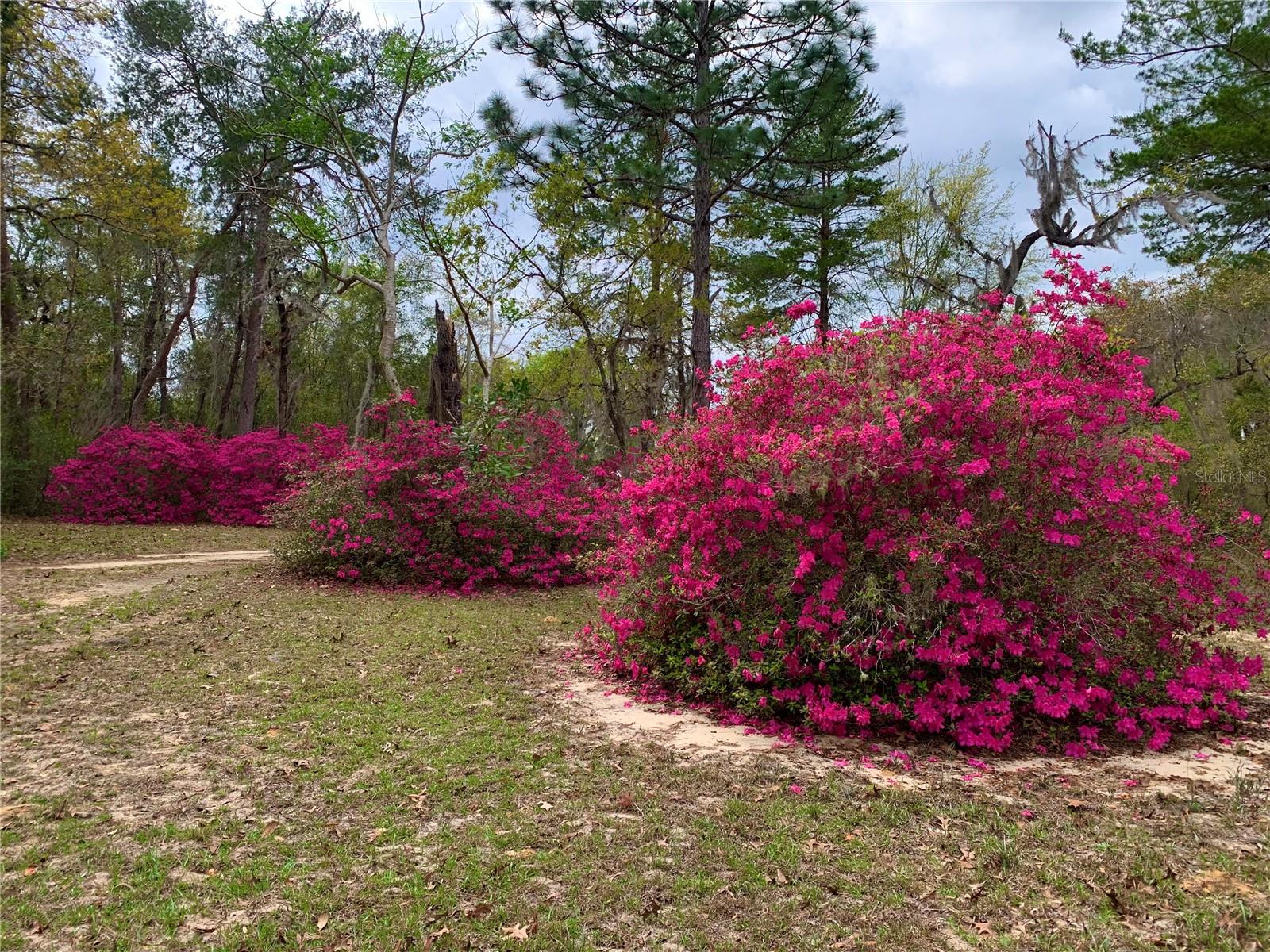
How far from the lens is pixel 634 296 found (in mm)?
15109

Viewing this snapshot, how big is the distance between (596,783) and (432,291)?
25.3 meters

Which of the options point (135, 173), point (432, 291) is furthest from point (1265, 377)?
point (432, 291)

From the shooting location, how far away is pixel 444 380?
1235cm

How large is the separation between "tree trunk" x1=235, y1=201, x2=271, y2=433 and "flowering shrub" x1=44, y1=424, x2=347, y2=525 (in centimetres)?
320

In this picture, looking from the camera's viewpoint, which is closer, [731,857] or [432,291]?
[731,857]

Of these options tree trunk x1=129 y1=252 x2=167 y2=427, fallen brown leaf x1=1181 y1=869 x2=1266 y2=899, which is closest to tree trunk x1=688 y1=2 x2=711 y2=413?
fallen brown leaf x1=1181 y1=869 x2=1266 y2=899

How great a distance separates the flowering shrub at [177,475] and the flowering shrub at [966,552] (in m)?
10.9

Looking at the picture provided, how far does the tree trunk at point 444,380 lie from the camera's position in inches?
480

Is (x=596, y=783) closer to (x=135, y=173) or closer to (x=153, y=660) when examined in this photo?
(x=153, y=660)

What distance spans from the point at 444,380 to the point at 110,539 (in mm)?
6055

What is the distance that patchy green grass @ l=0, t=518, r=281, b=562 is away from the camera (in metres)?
10.8

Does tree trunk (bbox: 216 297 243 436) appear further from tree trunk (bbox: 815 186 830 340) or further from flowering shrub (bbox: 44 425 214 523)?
tree trunk (bbox: 815 186 830 340)

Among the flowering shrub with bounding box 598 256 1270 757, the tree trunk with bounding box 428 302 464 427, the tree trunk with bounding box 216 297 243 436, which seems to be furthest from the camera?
the tree trunk with bounding box 216 297 243 436

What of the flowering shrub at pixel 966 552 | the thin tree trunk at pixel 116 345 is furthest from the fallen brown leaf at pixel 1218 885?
the thin tree trunk at pixel 116 345
